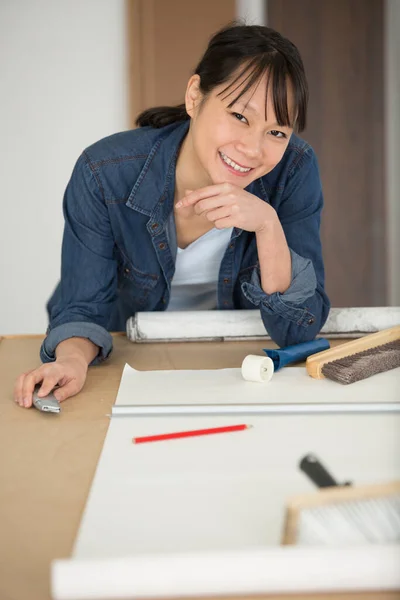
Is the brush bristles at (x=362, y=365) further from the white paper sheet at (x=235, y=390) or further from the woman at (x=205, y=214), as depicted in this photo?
the woman at (x=205, y=214)

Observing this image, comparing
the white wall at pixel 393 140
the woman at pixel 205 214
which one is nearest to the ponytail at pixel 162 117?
the woman at pixel 205 214

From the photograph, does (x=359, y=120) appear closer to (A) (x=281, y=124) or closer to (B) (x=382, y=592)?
(A) (x=281, y=124)

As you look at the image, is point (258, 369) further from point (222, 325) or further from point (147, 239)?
point (147, 239)

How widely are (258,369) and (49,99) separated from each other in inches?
92.4

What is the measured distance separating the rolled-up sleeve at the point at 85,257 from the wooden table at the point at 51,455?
89 mm

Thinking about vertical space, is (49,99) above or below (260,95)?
below

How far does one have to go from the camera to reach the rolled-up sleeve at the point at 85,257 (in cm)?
136

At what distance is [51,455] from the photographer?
91 centimetres

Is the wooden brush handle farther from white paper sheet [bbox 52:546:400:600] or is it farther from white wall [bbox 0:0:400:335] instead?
white wall [bbox 0:0:400:335]

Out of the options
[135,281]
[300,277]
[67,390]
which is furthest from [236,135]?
[67,390]

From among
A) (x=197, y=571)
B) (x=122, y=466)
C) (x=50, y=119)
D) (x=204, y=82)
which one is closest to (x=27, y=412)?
(x=122, y=466)

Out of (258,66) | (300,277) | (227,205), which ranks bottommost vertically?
(300,277)

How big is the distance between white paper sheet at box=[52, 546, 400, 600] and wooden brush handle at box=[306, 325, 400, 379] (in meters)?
0.56

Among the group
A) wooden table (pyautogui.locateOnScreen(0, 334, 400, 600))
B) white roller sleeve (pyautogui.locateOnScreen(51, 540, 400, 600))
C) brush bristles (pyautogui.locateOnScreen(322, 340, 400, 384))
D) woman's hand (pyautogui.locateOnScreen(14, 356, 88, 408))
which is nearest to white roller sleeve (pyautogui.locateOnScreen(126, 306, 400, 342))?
wooden table (pyautogui.locateOnScreen(0, 334, 400, 600))
